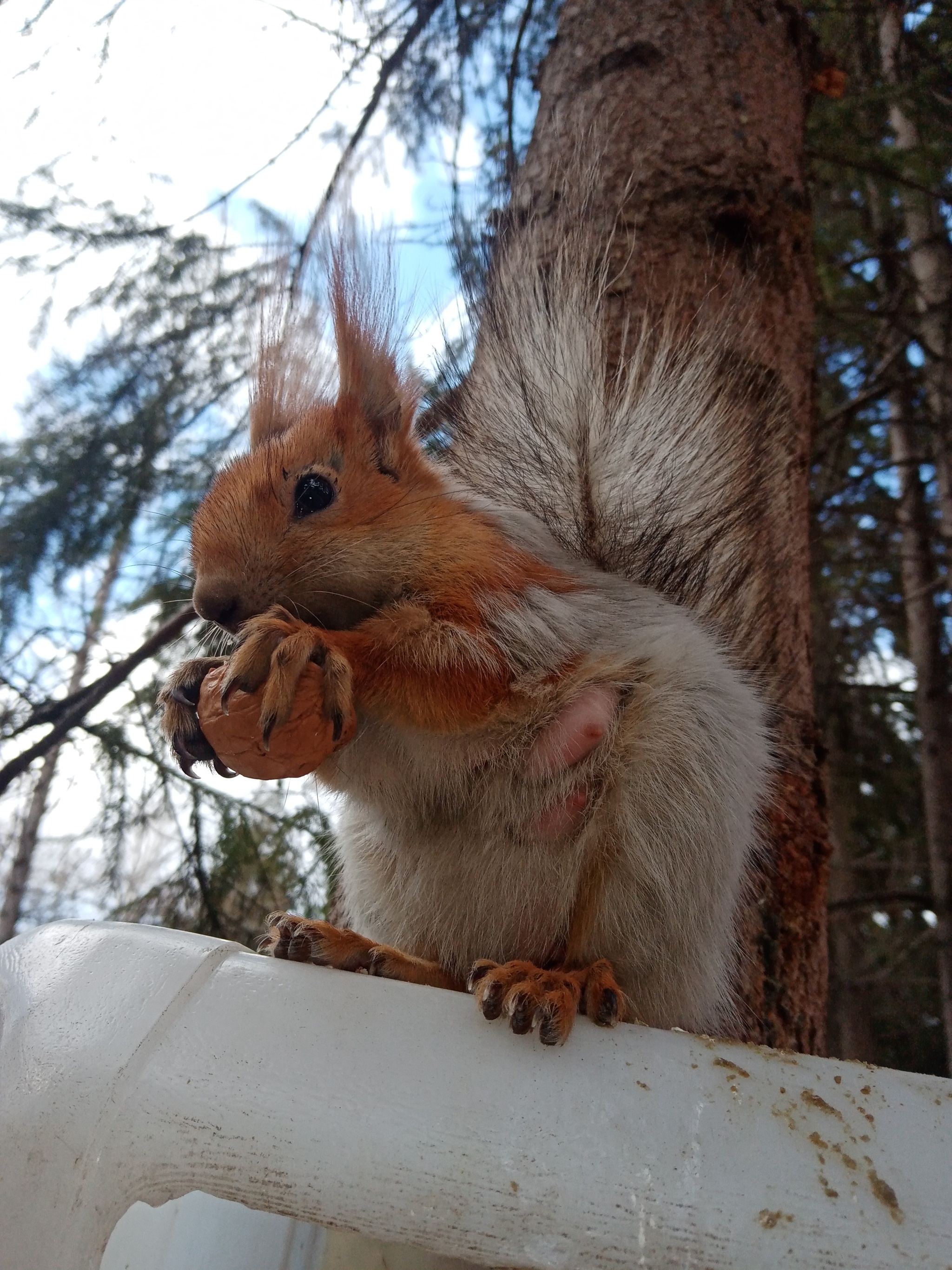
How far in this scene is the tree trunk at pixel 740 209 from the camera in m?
1.75

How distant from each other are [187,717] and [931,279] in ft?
12.2

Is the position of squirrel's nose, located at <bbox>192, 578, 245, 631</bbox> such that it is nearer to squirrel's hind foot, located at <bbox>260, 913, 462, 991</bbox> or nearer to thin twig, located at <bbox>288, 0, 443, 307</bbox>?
squirrel's hind foot, located at <bbox>260, 913, 462, 991</bbox>

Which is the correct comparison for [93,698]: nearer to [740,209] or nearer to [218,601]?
[218,601]

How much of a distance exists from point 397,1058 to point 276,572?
708mm

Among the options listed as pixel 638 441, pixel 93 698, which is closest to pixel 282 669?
pixel 638 441

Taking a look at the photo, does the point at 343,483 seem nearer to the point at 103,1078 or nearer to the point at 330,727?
the point at 330,727

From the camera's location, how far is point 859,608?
5.21m

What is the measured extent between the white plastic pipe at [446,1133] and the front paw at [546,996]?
1.0 inches

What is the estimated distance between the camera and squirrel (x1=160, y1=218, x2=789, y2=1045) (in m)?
1.25

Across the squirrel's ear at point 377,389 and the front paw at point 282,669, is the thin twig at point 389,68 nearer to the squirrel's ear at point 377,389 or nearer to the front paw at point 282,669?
the squirrel's ear at point 377,389

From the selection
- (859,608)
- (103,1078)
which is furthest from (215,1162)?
(859,608)

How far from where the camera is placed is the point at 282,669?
1.08m

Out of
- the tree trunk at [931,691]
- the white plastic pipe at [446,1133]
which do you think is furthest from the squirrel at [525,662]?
Answer: the tree trunk at [931,691]

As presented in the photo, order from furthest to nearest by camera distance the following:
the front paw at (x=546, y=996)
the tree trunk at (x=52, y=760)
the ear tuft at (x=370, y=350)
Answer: the tree trunk at (x=52, y=760)
the ear tuft at (x=370, y=350)
the front paw at (x=546, y=996)
